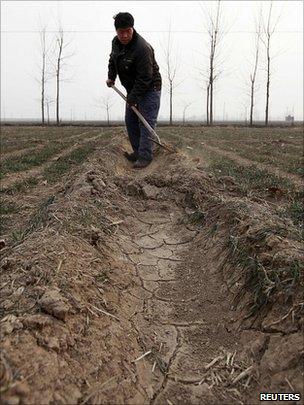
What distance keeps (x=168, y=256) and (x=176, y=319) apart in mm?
970

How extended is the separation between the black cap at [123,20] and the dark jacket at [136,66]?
295 mm

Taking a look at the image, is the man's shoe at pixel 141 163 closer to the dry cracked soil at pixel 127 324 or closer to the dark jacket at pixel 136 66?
the dark jacket at pixel 136 66

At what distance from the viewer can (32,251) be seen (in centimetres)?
279

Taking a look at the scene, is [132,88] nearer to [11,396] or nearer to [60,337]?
[60,337]

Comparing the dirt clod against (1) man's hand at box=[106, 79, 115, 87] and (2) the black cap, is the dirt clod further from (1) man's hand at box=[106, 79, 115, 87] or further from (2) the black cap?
(1) man's hand at box=[106, 79, 115, 87]


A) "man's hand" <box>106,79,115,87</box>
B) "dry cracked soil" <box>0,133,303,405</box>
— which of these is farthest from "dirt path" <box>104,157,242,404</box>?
"man's hand" <box>106,79,115,87</box>

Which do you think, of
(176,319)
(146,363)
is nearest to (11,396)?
(146,363)

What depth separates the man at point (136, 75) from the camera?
6.16 meters

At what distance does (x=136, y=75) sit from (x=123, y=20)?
36.3 inches

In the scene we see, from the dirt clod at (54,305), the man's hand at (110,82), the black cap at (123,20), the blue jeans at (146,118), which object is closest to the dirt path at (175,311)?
the dirt clod at (54,305)

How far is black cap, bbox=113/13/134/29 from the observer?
588 centimetres

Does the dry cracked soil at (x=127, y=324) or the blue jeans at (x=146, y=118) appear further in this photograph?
the blue jeans at (x=146, y=118)

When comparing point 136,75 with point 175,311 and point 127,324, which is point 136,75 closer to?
point 175,311

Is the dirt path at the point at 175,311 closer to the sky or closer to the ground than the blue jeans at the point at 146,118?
closer to the ground
